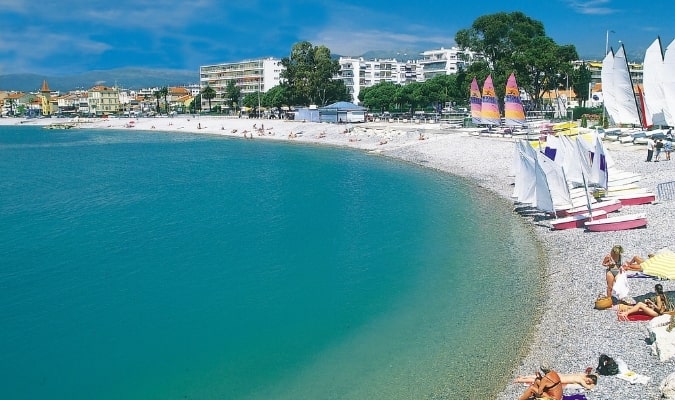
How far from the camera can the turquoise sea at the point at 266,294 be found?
14281 mm

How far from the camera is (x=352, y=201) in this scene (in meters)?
37.9

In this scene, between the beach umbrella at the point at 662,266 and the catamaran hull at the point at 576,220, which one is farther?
the catamaran hull at the point at 576,220

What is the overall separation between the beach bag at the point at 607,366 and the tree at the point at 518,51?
62.8 metres

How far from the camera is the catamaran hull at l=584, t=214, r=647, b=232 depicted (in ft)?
73.5

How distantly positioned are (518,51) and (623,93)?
114ft

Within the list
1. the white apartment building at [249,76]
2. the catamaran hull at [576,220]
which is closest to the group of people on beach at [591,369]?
the catamaran hull at [576,220]

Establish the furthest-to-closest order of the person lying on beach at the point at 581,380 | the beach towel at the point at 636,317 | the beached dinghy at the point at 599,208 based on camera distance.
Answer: the beached dinghy at the point at 599,208
the beach towel at the point at 636,317
the person lying on beach at the point at 581,380

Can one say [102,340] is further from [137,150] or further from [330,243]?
[137,150]

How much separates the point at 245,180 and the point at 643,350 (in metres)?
39.8

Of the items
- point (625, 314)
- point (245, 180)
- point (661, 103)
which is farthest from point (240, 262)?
point (661, 103)

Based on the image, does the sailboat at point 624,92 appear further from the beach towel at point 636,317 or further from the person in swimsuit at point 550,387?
the person in swimsuit at point 550,387

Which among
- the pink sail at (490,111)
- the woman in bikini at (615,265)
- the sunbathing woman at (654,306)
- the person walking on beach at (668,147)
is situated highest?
the pink sail at (490,111)

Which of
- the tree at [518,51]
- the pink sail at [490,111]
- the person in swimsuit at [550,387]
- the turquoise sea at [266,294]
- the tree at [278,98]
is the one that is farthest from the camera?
the tree at [278,98]

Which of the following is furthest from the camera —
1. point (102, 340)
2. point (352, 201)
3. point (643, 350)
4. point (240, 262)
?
point (352, 201)
